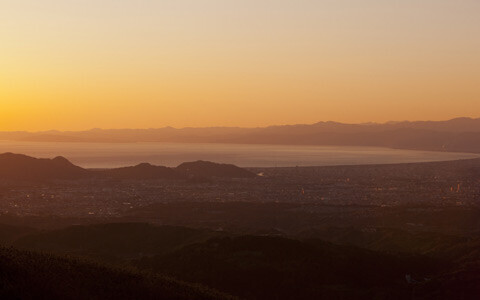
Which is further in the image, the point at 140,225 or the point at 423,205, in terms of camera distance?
the point at 423,205

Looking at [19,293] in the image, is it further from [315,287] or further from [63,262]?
[315,287]

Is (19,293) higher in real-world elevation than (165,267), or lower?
higher

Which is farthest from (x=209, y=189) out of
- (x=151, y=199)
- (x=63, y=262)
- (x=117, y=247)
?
(x=63, y=262)

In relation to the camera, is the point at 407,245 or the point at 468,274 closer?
the point at 468,274

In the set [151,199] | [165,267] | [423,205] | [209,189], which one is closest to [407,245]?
[165,267]

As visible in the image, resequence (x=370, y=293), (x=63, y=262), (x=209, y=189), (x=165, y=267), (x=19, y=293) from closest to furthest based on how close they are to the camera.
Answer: (x=19, y=293), (x=63, y=262), (x=370, y=293), (x=165, y=267), (x=209, y=189)

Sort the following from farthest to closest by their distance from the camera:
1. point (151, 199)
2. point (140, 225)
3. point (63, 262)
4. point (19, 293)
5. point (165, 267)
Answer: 1. point (151, 199)
2. point (140, 225)
3. point (165, 267)
4. point (63, 262)
5. point (19, 293)

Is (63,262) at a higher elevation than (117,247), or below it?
higher

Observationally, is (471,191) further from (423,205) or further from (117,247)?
(117,247)

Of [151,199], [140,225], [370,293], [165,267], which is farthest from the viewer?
[151,199]

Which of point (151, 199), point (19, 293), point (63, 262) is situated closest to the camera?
point (19, 293)
